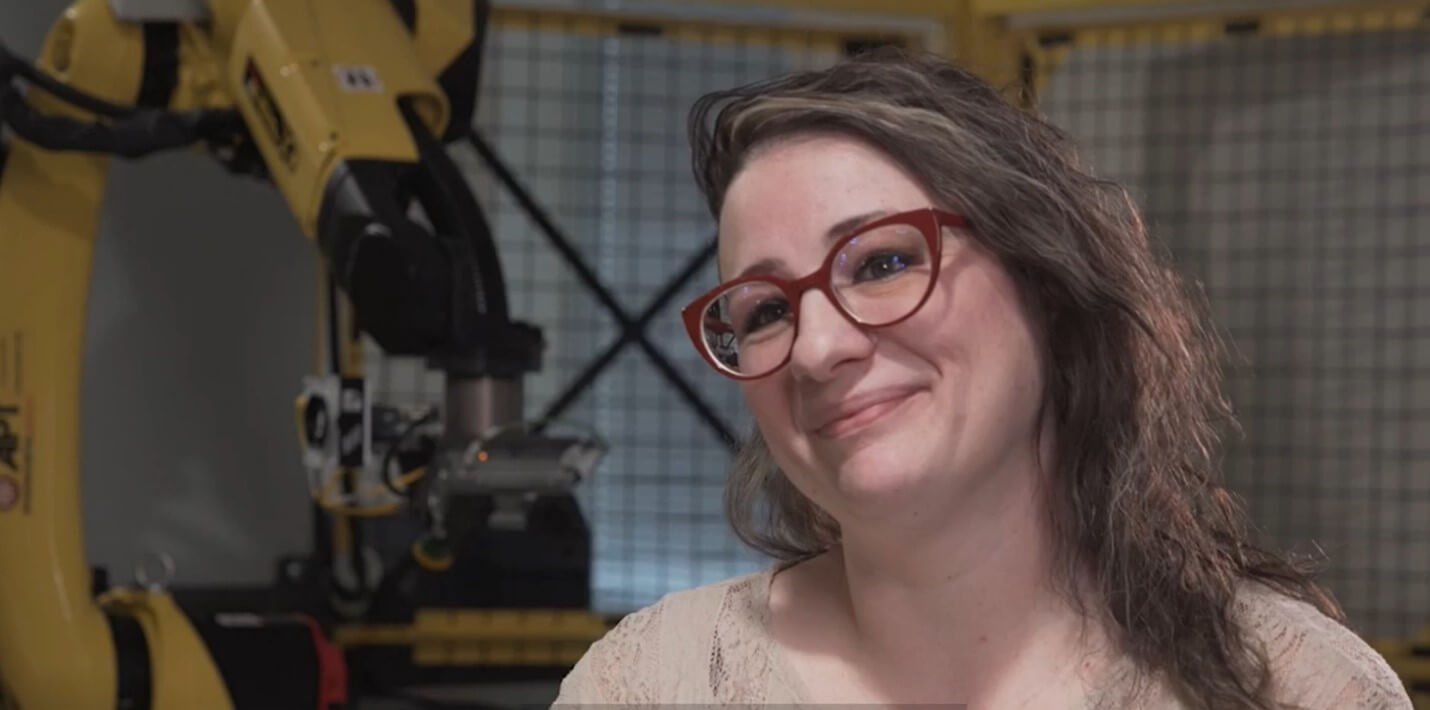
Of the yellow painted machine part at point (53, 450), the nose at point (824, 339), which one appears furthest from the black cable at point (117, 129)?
the nose at point (824, 339)

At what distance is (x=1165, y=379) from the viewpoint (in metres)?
1.59

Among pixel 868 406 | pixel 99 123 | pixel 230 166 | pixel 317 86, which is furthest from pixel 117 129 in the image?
pixel 868 406

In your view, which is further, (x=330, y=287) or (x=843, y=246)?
(x=330, y=287)

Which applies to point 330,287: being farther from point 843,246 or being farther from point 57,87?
point 843,246

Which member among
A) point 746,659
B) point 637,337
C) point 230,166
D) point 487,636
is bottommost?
point 487,636

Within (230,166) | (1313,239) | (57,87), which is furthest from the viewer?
(1313,239)

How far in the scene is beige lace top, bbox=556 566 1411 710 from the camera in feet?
4.82

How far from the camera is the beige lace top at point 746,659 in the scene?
1.47m

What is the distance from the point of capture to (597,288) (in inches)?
155

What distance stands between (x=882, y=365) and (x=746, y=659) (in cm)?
35

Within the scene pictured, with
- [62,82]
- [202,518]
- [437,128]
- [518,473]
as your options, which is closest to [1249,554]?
[518,473]

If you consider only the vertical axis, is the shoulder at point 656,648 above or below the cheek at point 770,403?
below

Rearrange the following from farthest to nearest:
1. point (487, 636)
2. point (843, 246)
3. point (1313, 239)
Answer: point (487, 636) < point (1313, 239) < point (843, 246)

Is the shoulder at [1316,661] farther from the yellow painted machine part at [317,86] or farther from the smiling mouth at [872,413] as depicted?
the yellow painted machine part at [317,86]
